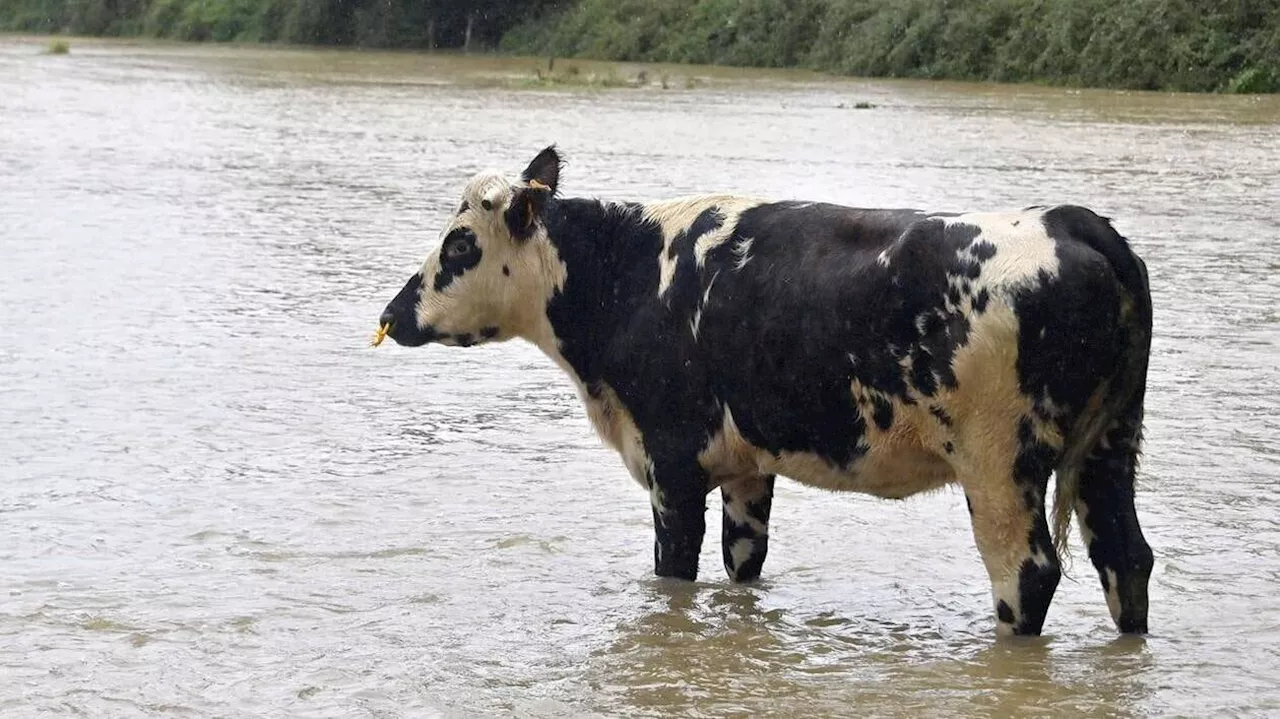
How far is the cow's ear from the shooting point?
713 centimetres

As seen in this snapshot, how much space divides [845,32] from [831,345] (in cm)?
4945

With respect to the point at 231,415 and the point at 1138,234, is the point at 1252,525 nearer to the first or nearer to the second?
the point at 231,415

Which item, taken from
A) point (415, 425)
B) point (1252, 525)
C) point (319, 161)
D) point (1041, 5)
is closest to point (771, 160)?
point (319, 161)

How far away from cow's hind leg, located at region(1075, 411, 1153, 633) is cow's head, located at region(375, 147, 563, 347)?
2.17 m

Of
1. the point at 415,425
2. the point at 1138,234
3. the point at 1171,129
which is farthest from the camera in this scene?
the point at 1171,129

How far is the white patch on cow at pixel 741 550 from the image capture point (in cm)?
700

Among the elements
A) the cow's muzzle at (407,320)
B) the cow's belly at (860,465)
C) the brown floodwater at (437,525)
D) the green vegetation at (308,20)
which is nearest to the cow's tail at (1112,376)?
the cow's belly at (860,465)

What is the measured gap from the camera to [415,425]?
32.2ft

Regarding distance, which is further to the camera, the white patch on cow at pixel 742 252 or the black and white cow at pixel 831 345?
the white patch on cow at pixel 742 252

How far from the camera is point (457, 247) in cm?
725

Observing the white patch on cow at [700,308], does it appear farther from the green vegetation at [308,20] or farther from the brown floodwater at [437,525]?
the green vegetation at [308,20]

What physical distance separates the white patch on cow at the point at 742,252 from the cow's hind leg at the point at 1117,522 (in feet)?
4.44

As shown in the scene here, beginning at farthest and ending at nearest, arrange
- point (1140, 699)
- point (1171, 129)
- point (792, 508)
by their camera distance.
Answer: point (1171, 129), point (792, 508), point (1140, 699)

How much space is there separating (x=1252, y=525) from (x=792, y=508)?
188 centimetres
